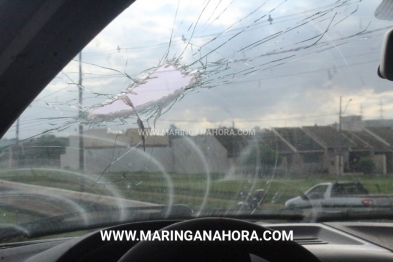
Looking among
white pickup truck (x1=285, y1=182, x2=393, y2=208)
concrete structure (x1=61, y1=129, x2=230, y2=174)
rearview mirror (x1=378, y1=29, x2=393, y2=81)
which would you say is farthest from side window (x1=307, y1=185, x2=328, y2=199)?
rearview mirror (x1=378, y1=29, x2=393, y2=81)

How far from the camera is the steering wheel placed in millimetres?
2273

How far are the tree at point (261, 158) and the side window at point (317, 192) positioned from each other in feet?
1.23

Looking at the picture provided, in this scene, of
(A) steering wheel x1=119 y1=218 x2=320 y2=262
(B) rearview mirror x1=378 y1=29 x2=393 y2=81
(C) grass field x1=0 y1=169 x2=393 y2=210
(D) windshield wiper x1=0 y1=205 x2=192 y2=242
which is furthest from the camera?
(C) grass field x1=0 y1=169 x2=393 y2=210

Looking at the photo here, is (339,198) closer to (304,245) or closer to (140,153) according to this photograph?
(304,245)

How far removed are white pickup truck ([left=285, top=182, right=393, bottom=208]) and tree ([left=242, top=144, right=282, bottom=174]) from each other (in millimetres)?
350

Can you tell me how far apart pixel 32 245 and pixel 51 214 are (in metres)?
0.35

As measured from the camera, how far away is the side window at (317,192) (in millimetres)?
4004

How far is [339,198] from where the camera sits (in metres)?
4.02

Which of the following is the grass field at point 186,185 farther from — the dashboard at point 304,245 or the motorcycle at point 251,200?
the dashboard at point 304,245

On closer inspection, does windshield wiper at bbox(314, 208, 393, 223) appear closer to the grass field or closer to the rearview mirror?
the grass field

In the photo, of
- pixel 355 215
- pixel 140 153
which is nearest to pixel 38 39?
pixel 140 153

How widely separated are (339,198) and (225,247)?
1.99 m

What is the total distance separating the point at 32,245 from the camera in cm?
331

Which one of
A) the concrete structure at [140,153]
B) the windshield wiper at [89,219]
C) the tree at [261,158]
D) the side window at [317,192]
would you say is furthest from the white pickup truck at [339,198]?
the windshield wiper at [89,219]
